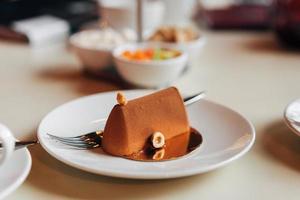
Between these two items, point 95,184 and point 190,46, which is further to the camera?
point 190,46

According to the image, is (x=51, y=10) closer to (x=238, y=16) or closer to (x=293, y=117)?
(x=238, y=16)

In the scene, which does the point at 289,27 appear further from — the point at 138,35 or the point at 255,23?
the point at 138,35

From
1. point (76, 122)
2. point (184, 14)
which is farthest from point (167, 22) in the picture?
point (76, 122)

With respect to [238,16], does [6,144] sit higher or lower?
higher

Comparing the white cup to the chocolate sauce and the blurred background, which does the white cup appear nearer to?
the chocolate sauce

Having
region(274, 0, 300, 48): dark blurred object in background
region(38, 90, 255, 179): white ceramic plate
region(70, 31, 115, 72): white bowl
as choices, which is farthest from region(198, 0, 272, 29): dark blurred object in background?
region(38, 90, 255, 179): white ceramic plate

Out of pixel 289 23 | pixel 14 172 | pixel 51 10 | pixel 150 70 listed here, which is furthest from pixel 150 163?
pixel 51 10

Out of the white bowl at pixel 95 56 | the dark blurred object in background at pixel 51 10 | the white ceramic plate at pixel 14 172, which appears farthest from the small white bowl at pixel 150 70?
the dark blurred object in background at pixel 51 10
